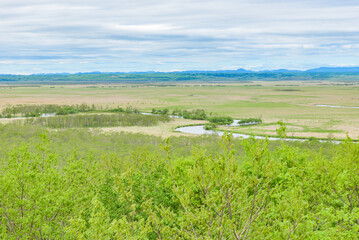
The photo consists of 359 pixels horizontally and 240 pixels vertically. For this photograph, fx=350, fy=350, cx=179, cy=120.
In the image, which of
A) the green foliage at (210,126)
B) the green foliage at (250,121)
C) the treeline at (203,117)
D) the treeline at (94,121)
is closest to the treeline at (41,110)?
the treeline at (94,121)

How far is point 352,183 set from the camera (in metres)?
14.7

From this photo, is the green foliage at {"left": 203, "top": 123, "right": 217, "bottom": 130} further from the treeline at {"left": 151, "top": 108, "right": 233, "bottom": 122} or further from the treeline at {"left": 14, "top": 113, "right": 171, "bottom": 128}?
the treeline at {"left": 14, "top": 113, "right": 171, "bottom": 128}

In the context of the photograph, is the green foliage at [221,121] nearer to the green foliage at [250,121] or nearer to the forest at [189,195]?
the green foliage at [250,121]

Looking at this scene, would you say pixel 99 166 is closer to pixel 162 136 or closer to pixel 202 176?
pixel 202 176

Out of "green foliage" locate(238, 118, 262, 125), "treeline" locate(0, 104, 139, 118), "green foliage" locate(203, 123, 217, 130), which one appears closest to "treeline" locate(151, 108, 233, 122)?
"green foliage" locate(238, 118, 262, 125)

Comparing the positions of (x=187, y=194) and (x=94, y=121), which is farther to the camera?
(x=94, y=121)

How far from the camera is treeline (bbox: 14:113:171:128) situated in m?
90.0

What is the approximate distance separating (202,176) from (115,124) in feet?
274

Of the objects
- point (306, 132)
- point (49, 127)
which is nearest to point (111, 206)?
point (306, 132)

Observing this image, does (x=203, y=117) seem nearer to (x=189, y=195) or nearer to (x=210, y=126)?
(x=210, y=126)

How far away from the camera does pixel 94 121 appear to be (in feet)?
309

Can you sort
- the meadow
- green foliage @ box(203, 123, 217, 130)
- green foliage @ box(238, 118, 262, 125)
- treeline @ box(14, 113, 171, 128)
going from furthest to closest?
green foliage @ box(238, 118, 262, 125)
treeline @ box(14, 113, 171, 128)
green foliage @ box(203, 123, 217, 130)
the meadow

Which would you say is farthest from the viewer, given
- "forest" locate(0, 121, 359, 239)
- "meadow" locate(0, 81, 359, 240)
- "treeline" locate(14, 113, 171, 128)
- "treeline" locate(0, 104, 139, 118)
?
"treeline" locate(0, 104, 139, 118)

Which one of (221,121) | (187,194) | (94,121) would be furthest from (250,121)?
(187,194)
